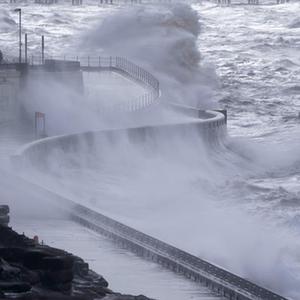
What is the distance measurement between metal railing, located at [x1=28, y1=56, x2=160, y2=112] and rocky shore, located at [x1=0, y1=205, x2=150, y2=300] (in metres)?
24.0

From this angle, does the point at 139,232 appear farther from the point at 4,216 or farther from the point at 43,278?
the point at 43,278

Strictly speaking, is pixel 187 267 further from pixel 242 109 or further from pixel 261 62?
pixel 261 62

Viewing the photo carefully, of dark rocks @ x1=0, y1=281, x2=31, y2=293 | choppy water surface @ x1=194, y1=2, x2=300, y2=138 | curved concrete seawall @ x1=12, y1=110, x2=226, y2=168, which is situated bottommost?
choppy water surface @ x1=194, y1=2, x2=300, y2=138

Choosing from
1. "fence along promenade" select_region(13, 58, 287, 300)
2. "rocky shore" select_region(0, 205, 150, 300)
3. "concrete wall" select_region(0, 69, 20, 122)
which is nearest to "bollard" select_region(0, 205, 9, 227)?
"fence along promenade" select_region(13, 58, 287, 300)

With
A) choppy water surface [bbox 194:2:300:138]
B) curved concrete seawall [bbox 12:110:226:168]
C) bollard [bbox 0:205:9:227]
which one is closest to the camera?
bollard [bbox 0:205:9:227]

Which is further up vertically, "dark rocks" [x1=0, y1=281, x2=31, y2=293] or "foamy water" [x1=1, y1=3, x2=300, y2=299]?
"dark rocks" [x1=0, y1=281, x2=31, y2=293]

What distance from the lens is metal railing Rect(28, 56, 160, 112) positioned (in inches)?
1518

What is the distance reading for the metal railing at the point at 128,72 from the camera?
38.6 metres

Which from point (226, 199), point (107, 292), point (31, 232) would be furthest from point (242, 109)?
point (107, 292)

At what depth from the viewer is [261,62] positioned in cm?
7175

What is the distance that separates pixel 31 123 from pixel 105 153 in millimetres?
3344

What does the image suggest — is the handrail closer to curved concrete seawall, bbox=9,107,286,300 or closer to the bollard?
curved concrete seawall, bbox=9,107,286,300

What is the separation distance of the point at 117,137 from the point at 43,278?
1991 cm

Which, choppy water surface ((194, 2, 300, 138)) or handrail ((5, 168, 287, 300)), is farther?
choppy water surface ((194, 2, 300, 138))
